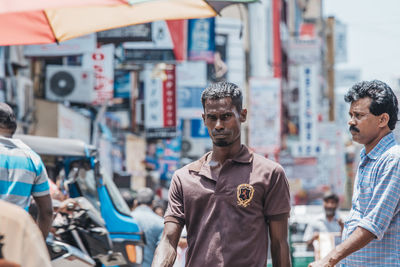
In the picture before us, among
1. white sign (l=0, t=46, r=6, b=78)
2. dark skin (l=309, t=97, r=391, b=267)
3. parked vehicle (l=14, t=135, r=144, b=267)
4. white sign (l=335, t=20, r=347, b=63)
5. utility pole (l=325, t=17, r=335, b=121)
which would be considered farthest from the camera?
white sign (l=335, t=20, r=347, b=63)

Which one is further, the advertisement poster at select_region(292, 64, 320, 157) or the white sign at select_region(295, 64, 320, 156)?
the white sign at select_region(295, 64, 320, 156)

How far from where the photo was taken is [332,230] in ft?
39.4

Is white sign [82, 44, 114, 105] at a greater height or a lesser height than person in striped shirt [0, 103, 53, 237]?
greater

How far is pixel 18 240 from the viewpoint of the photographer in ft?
7.97

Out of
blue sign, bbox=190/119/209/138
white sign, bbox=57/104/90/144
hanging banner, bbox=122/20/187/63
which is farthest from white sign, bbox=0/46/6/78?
blue sign, bbox=190/119/209/138

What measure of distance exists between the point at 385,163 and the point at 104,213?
6307 millimetres

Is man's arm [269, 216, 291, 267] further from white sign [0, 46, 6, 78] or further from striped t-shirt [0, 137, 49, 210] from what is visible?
white sign [0, 46, 6, 78]

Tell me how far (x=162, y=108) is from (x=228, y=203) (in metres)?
19.2

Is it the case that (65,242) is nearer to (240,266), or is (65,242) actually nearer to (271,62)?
(240,266)

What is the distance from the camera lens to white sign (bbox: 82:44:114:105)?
60.9 ft

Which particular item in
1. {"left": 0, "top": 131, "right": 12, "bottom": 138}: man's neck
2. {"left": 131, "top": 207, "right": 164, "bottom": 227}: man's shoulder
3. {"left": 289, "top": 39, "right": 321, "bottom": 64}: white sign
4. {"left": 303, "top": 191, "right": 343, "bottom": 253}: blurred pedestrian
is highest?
{"left": 289, "top": 39, "right": 321, "bottom": 64}: white sign

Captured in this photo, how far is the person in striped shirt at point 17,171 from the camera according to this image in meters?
5.57

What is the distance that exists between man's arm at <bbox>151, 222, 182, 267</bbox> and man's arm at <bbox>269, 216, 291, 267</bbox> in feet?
1.74

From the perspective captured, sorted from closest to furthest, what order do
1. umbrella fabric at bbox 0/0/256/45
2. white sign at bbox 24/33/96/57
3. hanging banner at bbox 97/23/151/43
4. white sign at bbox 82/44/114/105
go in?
umbrella fabric at bbox 0/0/256/45 < hanging banner at bbox 97/23/151/43 < white sign at bbox 24/33/96/57 < white sign at bbox 82/44/114/105
